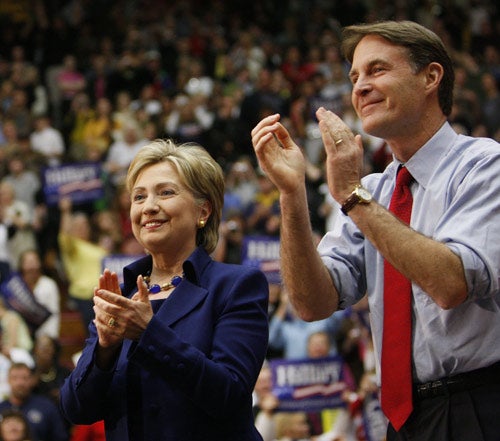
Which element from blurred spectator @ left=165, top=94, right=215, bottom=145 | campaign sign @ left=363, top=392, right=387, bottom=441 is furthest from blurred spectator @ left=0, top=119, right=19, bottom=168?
campaign sign @ left=363, top=392, right=387, bottom=441

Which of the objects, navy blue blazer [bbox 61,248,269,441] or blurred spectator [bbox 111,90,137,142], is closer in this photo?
navy blue blazer [bbox 61,248,269,441]

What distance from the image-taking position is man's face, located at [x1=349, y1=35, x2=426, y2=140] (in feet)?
9.19

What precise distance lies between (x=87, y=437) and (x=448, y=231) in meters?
2.15

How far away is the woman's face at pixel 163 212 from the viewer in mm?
3000

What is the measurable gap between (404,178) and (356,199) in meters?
0.26

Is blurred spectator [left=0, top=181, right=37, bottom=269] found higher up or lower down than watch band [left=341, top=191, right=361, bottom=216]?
higher up

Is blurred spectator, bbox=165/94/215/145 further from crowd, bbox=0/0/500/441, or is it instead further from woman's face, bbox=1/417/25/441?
woman's face, bbox=1/417/25/441

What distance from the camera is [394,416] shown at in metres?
2.73

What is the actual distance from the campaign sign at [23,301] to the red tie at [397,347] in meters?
5.93

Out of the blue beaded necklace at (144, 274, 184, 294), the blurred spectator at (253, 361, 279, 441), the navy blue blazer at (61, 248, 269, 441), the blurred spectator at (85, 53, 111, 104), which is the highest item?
the blurred spectator at (85, 53, 111, 104)

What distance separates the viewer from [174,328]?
2.89 metres

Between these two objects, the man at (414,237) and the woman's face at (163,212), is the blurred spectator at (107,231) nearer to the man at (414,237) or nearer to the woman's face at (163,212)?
the woman's face at (163,212)

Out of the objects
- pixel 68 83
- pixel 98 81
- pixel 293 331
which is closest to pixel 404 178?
pixel 293 331

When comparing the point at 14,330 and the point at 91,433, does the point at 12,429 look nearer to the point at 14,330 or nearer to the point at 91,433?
the point at 14,330
